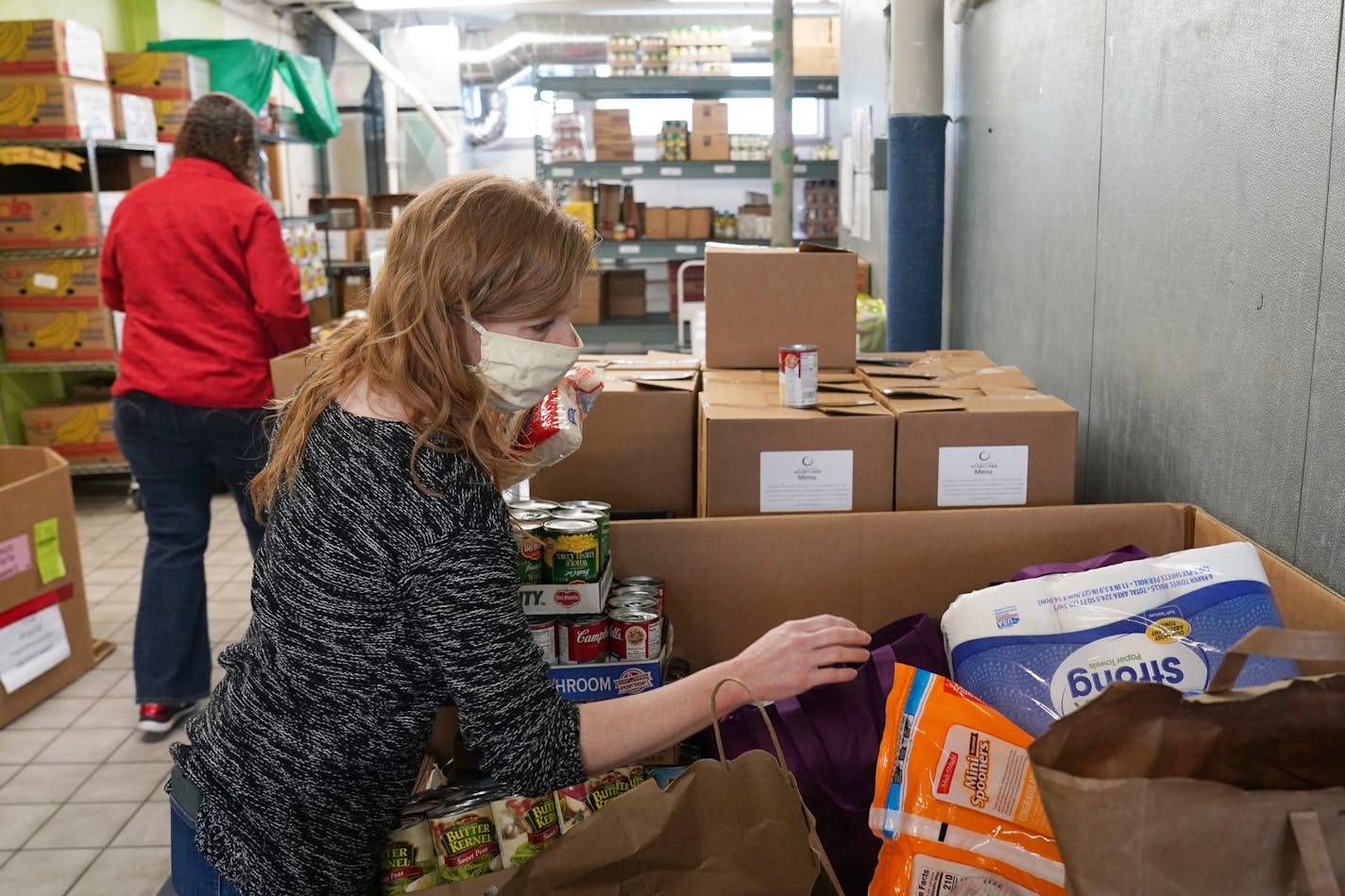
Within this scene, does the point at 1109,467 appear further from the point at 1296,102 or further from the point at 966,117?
the point at 966,117

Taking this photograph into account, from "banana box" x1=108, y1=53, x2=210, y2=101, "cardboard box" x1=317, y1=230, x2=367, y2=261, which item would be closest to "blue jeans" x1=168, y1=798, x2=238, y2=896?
"banana box" x1=108, y1=53, x2=210, y2=101

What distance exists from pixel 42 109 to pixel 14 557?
298cm

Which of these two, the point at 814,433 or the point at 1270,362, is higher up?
the point at 1270,362

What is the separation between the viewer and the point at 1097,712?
3.02ft

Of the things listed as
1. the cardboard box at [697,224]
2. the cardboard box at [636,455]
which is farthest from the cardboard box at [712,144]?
the cardboard box at [636,455]

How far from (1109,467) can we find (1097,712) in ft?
5.01

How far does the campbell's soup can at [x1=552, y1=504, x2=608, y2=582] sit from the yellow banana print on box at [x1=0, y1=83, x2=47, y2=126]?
15.4ft

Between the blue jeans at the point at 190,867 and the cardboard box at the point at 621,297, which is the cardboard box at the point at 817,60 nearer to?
the cardboard box at the point at 621,297

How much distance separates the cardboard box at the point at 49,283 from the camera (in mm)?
5422

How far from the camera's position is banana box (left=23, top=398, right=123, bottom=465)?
5.57 metres

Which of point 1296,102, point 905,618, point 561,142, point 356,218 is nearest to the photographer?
point 1296,102

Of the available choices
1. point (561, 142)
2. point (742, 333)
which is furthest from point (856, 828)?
point (561, 142)

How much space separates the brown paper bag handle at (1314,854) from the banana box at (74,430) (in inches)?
224

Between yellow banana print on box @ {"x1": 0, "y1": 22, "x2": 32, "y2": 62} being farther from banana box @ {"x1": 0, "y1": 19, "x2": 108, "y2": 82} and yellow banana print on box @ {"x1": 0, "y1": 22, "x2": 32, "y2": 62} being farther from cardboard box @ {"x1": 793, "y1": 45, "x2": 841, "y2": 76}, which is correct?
cardboard box @ {"x1": 793, "y1": 45, "x2": 841, "y2": 76}
